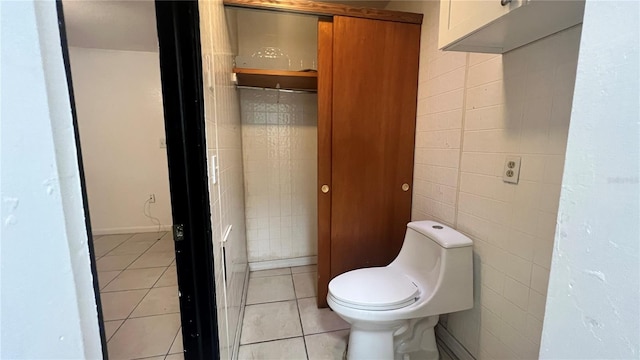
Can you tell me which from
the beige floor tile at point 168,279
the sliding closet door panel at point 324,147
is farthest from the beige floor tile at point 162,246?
the sliding closet door panel at point 324,147

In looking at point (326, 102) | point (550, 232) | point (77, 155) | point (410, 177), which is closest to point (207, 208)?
point (77, 155)

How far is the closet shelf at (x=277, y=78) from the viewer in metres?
1.80

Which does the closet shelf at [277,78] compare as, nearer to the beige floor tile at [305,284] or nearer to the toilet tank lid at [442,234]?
the toilet tank lid at [442,234]

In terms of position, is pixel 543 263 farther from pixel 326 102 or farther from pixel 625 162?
pixel 326 102

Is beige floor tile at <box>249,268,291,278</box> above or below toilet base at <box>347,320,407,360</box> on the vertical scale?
below

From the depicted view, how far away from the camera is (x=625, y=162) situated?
327mm

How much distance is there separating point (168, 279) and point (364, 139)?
1.84m

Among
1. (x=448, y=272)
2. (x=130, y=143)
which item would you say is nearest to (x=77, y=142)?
(x=448, y=272)

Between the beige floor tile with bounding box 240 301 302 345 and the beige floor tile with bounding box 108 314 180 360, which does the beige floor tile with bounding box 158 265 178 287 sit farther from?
the beige floor tile with bounding box 240 301 302 345

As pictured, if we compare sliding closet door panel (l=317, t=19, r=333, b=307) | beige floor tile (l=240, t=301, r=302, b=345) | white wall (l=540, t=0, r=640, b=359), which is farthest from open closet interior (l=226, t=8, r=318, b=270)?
white wall (l=540, t=0, r=640, b=359)

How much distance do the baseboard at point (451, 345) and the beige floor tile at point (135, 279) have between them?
2022 millimetres

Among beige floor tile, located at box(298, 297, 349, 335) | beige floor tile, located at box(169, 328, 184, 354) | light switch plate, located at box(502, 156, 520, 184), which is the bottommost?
Result: beige floor tile, located at box(298, 297, 349, 335)

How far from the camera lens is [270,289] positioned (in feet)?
6.89

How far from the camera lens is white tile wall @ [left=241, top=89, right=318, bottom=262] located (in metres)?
2.20
